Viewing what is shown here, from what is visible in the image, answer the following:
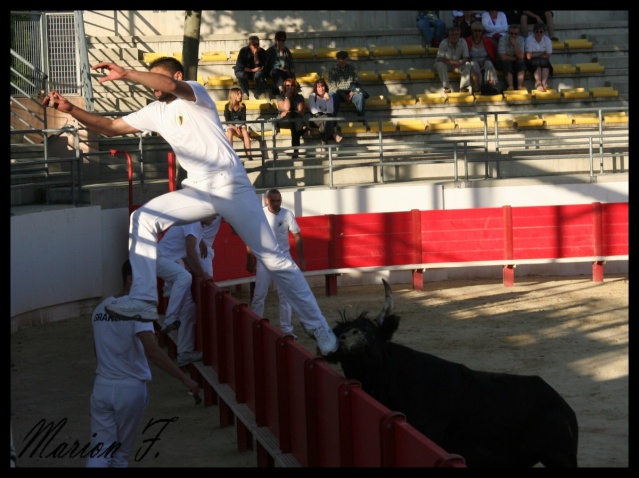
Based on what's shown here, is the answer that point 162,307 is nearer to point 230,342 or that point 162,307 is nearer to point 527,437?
point 230,342

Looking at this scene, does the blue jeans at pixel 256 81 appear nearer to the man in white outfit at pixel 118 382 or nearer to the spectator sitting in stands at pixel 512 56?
the spectator sitting in stands at pixel 512 56

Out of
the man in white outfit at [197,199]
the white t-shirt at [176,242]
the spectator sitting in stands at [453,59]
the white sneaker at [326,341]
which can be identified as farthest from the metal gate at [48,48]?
the white sneaker at [326,341]

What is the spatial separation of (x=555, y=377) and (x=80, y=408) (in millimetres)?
4102

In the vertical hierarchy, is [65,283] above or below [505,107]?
below

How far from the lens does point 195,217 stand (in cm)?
605

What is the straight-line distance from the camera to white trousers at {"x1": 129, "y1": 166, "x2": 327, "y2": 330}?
5930mm

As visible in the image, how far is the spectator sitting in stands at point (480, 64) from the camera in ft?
64.0

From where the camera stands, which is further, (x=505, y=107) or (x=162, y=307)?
(x=505, y=107)

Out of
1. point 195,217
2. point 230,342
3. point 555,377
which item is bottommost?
point 555,377

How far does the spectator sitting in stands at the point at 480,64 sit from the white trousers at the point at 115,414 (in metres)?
14.4

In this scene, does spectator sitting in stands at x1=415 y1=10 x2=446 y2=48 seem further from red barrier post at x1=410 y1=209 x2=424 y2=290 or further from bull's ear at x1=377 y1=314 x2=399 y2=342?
bull's ear at x1=377 y1=314 x2=399 y2=342

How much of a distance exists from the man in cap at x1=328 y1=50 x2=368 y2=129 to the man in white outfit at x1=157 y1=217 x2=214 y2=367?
8483 millimetres

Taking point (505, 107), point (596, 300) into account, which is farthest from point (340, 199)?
point (505, 107)

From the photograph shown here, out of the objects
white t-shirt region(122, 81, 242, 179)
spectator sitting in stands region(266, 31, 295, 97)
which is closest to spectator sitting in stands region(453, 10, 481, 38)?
spectator sitting in stands region(266, 31, 295, 97)
